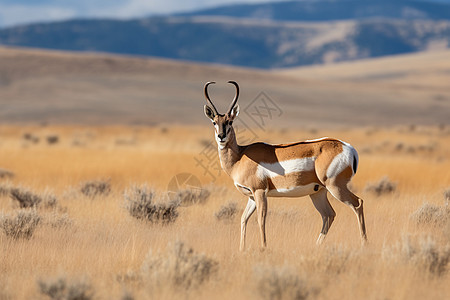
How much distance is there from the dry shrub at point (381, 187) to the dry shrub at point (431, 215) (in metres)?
3.96

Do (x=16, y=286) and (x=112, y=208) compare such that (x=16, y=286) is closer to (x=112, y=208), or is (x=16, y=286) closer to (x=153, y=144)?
(x=112, y=208)

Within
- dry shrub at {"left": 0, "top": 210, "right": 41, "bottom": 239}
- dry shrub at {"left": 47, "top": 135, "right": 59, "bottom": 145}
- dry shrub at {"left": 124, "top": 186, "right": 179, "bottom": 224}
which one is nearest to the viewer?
dry shrub at {"left": 0, "top": 210, "right": 41, "bottom": 239}

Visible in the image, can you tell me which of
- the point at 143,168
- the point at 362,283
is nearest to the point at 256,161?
the point at 362,283

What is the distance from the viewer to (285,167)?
→ 753 cm

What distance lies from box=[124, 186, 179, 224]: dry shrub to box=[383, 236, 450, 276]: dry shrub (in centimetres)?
→ 395

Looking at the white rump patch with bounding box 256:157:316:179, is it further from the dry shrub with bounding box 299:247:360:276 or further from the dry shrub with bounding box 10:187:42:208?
the dry shrub with bounding box 10:187:42:208

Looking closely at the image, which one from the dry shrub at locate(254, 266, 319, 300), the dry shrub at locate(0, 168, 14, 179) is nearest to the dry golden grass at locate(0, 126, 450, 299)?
the dry shrub at locate(254, 266, 319, 300)

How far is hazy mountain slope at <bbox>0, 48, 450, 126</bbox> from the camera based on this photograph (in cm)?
5625

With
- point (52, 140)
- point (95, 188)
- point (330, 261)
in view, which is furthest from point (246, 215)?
point (52, 140)

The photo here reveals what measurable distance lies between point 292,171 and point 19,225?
3.47 meters

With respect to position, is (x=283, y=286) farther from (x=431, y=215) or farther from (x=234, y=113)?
(x=431, y=215)

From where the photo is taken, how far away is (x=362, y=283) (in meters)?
5.74

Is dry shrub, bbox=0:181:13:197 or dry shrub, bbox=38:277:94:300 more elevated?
dry shrub, bbox=0:181:13:197

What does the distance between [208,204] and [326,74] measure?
13087 centimetres
